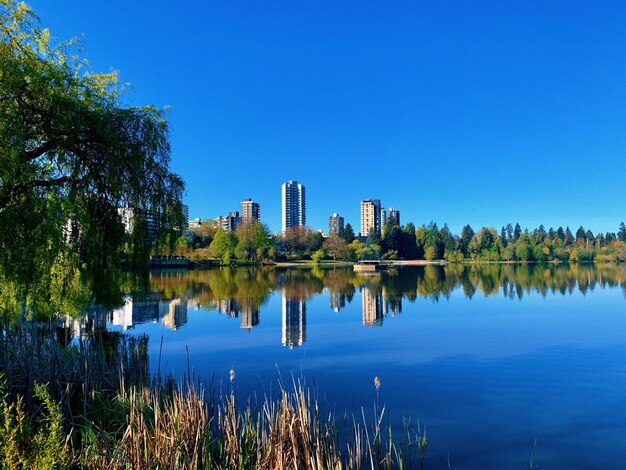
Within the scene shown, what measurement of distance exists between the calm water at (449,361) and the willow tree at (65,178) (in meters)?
3.26

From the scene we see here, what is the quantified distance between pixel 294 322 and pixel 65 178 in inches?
501

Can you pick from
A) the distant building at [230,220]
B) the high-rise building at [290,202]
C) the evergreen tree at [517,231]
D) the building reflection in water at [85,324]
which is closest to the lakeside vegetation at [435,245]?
the evergreen tree at [517,231]

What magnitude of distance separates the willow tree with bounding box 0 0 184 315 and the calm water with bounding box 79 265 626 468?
326 cm

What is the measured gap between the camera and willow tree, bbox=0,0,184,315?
333 inches

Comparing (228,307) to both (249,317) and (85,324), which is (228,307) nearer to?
(249,317)

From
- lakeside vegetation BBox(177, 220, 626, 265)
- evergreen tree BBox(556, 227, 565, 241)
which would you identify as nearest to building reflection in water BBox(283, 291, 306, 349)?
lakeside vegetation BBox(177, 220, 626, 265)

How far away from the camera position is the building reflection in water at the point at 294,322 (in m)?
15.8

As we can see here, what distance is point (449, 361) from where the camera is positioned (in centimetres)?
1249

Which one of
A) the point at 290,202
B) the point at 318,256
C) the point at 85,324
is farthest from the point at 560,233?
the point at 85,324

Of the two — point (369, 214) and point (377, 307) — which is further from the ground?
point (369, 214)

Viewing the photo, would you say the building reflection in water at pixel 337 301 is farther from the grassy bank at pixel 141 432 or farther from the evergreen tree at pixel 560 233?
the evergreen tree at pixel 560 233

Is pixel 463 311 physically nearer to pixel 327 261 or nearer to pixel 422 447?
pixel 422 447

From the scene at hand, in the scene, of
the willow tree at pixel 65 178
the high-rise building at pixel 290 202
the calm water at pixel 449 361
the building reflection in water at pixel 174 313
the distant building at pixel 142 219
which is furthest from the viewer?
the high-rise building at pixel 290 202

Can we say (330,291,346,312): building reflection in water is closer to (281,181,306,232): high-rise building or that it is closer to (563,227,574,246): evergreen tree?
(563,227,574,246): evergreen tree
